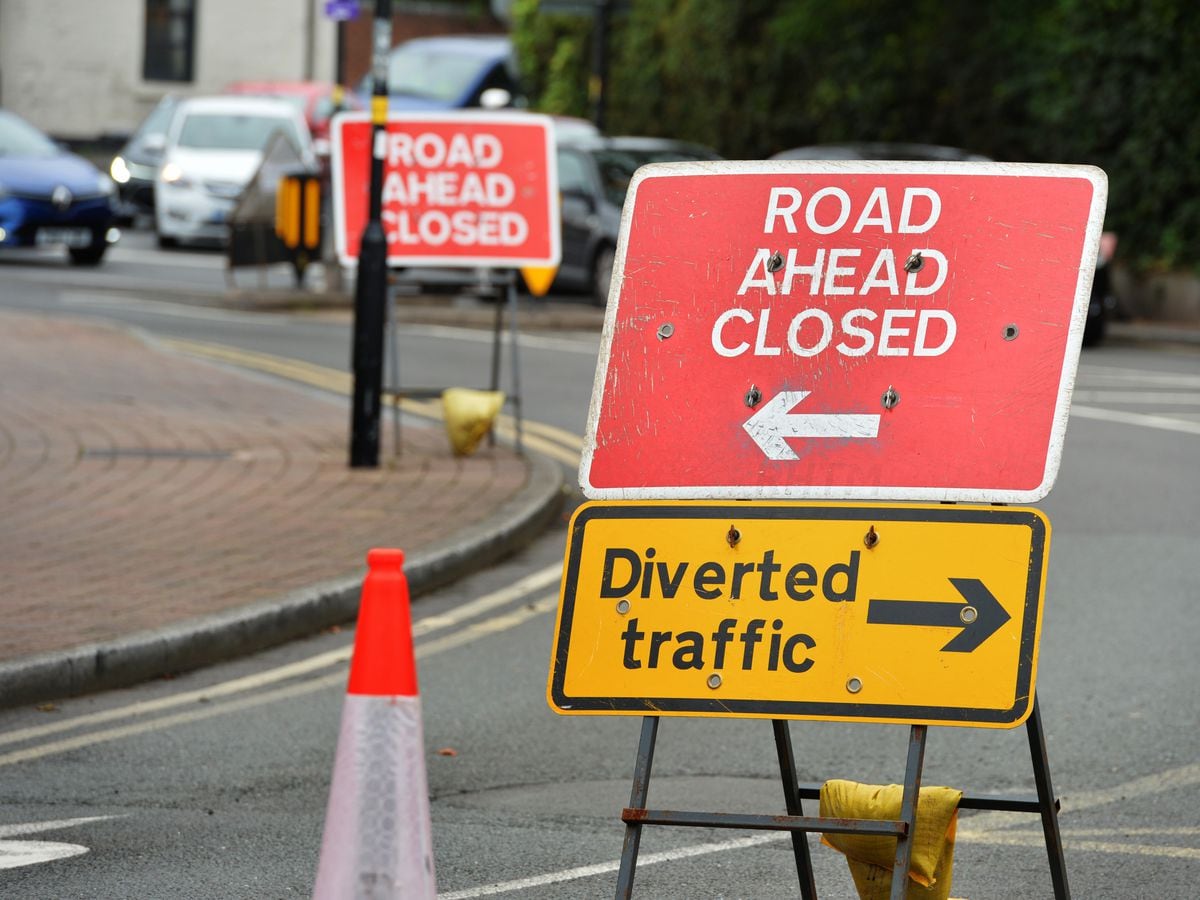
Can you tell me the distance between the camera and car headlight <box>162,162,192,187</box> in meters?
27.9

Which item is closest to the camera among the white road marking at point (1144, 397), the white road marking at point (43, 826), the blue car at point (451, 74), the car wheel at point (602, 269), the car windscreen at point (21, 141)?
the white road marking at point (43, 826)

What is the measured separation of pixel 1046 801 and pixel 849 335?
0.98 meters

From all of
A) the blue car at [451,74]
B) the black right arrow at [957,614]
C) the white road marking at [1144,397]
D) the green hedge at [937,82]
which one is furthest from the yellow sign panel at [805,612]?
the blue car at [451,74]

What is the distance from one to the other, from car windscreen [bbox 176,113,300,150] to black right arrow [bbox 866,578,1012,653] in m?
24.8

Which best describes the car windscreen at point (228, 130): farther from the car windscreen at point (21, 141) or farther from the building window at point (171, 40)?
the building window at point (171, 40)

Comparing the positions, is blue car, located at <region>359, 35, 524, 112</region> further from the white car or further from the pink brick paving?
the pink brick paving

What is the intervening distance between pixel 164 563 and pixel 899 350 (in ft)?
16.3

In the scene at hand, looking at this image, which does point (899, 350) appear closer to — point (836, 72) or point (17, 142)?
point (17, 142)

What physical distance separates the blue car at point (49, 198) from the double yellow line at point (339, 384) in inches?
222

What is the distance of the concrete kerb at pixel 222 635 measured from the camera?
23.1 ft

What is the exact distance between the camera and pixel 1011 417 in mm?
4340

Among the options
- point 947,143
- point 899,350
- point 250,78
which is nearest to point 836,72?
point 947,143

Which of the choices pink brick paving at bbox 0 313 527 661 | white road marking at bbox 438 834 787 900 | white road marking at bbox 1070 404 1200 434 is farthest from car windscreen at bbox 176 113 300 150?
white road marking at bbox 438 834 787 900

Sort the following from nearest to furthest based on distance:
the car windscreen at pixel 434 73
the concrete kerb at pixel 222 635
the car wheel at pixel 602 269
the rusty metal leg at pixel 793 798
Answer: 1. the rusty metal leg at pixel 793 798
2. the concrete kerb at pixel 222 635
3. the car wheel at pixel 602 269
4. the car windscreen at pixel 434 73
